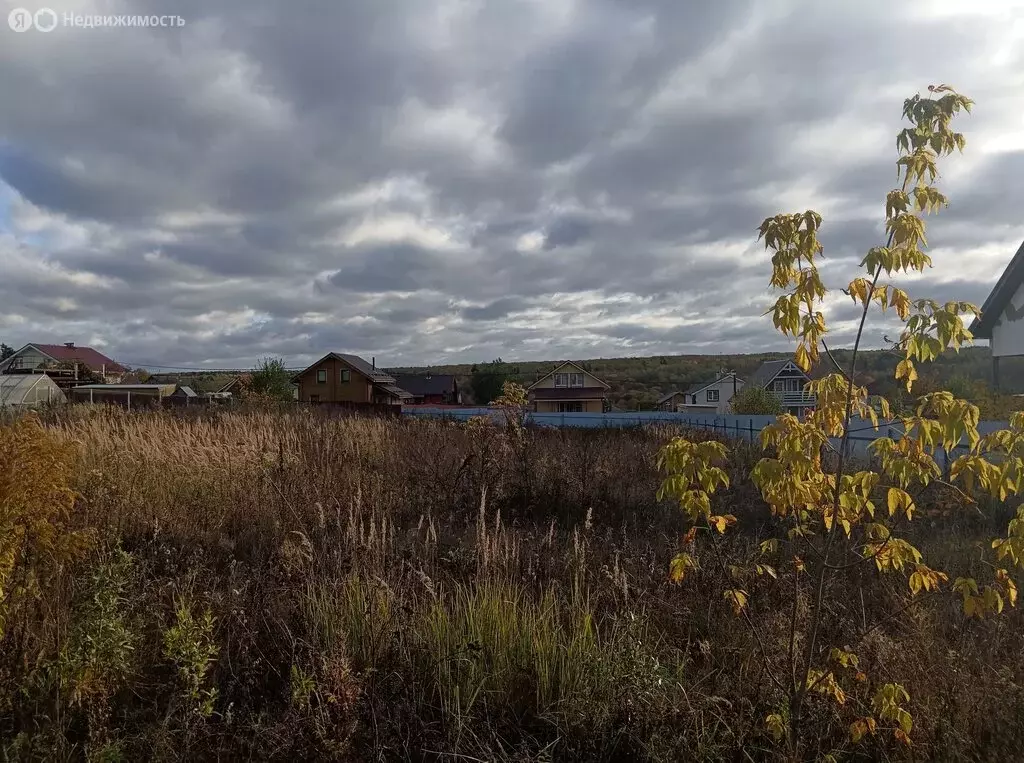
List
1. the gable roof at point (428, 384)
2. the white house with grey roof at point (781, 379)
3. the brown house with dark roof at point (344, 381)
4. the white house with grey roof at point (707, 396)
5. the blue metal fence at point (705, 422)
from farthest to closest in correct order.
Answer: the gable roof at point (428, 384) < the white house with grey roof at point (707, 396) < the brown house with dark roof at point (344, 381) < the white house with grey roof at point (781, 379) < the blue metal fence at point (705, 422)

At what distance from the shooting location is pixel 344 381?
5759cm

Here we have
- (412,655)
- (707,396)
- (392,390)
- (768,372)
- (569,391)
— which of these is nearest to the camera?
(412,655)

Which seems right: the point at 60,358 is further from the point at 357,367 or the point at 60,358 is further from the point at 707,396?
the point at 707,396

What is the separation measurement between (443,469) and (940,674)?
603cm

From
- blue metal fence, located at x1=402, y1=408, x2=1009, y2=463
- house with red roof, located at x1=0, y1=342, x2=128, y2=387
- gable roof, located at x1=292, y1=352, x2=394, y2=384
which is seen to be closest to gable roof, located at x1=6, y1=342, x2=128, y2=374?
house with red roof, located at x1=0, y1=342, x2=128, y2=387

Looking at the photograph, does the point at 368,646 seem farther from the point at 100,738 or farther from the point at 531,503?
the point at 531,503

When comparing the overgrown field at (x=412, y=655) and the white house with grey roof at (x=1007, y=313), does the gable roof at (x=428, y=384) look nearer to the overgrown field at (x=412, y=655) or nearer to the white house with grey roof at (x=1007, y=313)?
the white house with grey roof at (x=1007, y=313)

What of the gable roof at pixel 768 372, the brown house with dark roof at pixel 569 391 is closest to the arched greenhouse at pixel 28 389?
the brown house with dark roof at pixel 569 391

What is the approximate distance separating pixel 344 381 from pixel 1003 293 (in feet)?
169

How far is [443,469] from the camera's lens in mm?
8375

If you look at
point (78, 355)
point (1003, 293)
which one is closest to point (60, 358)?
point (78, 355)

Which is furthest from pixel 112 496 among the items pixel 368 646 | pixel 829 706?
pixel 829 706

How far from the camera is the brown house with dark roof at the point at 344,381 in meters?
56.3

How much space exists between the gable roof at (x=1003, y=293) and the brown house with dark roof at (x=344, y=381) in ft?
156
